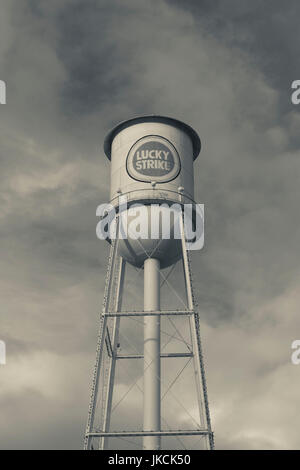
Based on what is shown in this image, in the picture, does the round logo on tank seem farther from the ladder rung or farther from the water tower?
the ladder rung

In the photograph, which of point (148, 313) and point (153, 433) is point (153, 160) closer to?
point (148, 313)

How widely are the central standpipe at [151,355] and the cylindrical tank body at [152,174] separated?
1031mm

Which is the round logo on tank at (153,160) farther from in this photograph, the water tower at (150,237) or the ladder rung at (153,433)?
the ladder rung at (153,433)

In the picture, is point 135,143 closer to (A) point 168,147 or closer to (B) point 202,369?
(A) point 168,147

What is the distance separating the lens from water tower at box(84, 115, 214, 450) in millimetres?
26266

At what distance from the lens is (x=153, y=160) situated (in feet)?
93.4

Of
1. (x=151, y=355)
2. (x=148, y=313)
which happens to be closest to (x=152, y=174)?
(x=148, y=313)

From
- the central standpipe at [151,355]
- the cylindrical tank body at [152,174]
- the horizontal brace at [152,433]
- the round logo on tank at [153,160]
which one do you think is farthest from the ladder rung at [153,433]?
the round logo on tank at [153,160]

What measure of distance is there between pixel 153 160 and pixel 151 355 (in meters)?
9.31

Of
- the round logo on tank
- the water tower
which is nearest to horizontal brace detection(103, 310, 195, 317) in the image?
the water tower

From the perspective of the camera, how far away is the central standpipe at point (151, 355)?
2555 centimetres
